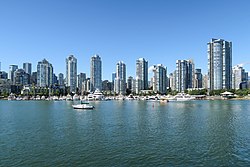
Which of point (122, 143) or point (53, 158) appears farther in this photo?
point (122, 143)

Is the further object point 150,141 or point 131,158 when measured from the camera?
point 150,141

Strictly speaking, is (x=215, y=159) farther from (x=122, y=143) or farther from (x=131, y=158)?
(x=122, y=143)

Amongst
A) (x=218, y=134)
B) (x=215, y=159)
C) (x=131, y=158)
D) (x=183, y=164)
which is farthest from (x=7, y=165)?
(x=218, y=134)

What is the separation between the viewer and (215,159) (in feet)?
85.1

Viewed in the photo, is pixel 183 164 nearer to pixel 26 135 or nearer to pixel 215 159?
pixel 215 159

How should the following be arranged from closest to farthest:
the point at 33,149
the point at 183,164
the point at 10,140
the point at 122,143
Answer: the point at 183,164 < the point at 33,149 < the point at 122,143 < the point at 10,140

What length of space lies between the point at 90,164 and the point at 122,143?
362 inches

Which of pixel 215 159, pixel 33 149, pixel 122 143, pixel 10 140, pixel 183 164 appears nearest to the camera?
pixel 183 164

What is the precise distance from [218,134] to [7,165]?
3184 cm

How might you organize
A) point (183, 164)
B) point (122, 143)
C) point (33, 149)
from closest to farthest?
point (183, 164), point (33, 149), point (122, 143)

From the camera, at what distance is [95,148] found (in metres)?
30.5

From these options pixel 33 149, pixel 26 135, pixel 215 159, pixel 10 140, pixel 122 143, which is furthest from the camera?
pixel 26 135

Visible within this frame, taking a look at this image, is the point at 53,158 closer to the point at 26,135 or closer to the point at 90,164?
the point at 90,164

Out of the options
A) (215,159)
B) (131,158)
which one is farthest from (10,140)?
(215,159)
